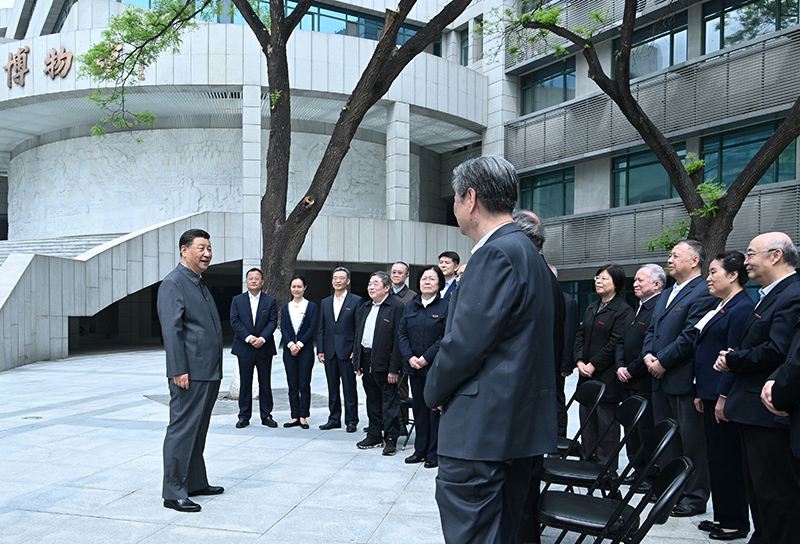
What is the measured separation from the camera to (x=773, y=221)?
54.0 ft

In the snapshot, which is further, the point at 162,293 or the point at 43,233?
the point at 43,233

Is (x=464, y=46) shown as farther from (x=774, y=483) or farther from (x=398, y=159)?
(x=774, y=483)

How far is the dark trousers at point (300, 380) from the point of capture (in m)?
8.20

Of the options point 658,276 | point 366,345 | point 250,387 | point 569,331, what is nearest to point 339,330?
point 366,345

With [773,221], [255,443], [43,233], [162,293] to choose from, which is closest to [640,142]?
[773,221]

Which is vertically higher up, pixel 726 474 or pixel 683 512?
pixel 726 474

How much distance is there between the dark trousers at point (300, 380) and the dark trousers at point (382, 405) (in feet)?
3.68

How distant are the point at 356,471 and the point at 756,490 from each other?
3401mm

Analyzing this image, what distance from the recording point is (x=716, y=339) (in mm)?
4805

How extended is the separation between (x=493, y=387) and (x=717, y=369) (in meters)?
2.55

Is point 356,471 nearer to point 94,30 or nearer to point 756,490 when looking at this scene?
point 756,490

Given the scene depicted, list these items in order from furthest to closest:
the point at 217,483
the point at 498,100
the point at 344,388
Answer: the point at 498,100
the point at 344,388
the point at 217,483

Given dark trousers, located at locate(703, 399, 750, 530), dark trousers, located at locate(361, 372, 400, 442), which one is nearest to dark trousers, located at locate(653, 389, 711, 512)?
dark trousers, located at locate(703, 399, 750, 530)

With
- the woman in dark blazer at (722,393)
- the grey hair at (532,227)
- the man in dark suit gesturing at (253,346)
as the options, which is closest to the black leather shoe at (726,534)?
the woman in dark blazer at (722,393)
